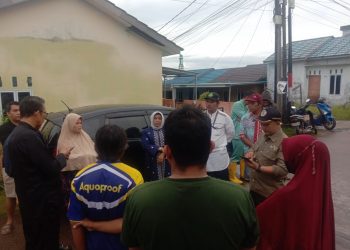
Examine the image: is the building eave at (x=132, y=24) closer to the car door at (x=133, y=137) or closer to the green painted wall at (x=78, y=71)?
the green painted wall at (x=78, y=71)

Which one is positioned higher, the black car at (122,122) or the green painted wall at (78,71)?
the green painted wall at (78,71)

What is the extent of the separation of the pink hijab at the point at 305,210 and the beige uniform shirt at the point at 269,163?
37cm

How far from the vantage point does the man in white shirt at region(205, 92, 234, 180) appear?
14.0 feet

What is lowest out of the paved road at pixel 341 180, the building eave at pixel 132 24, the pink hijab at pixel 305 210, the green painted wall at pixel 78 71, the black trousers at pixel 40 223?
the paved road at pixel 341 180

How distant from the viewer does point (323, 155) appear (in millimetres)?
2238

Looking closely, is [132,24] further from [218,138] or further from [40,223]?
[40,223]

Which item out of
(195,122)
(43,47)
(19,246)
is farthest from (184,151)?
(43,47)

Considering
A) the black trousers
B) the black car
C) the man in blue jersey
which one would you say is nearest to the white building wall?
the black car

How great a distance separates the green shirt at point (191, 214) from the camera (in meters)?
1.34

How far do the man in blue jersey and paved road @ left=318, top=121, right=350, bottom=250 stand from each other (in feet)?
10.1

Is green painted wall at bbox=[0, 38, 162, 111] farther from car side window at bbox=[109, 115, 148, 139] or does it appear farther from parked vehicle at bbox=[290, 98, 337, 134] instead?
parked vehicle at bbox=[290, 98, 337, 134]

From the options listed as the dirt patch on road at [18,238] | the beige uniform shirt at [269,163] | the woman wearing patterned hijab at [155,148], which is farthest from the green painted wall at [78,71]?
the beige uniform shirt at [269,163]

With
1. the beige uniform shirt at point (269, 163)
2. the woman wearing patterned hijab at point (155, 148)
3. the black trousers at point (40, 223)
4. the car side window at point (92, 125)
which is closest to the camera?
the beige uniform shirt at point (269, 163)

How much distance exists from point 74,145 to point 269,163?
2085 mm
